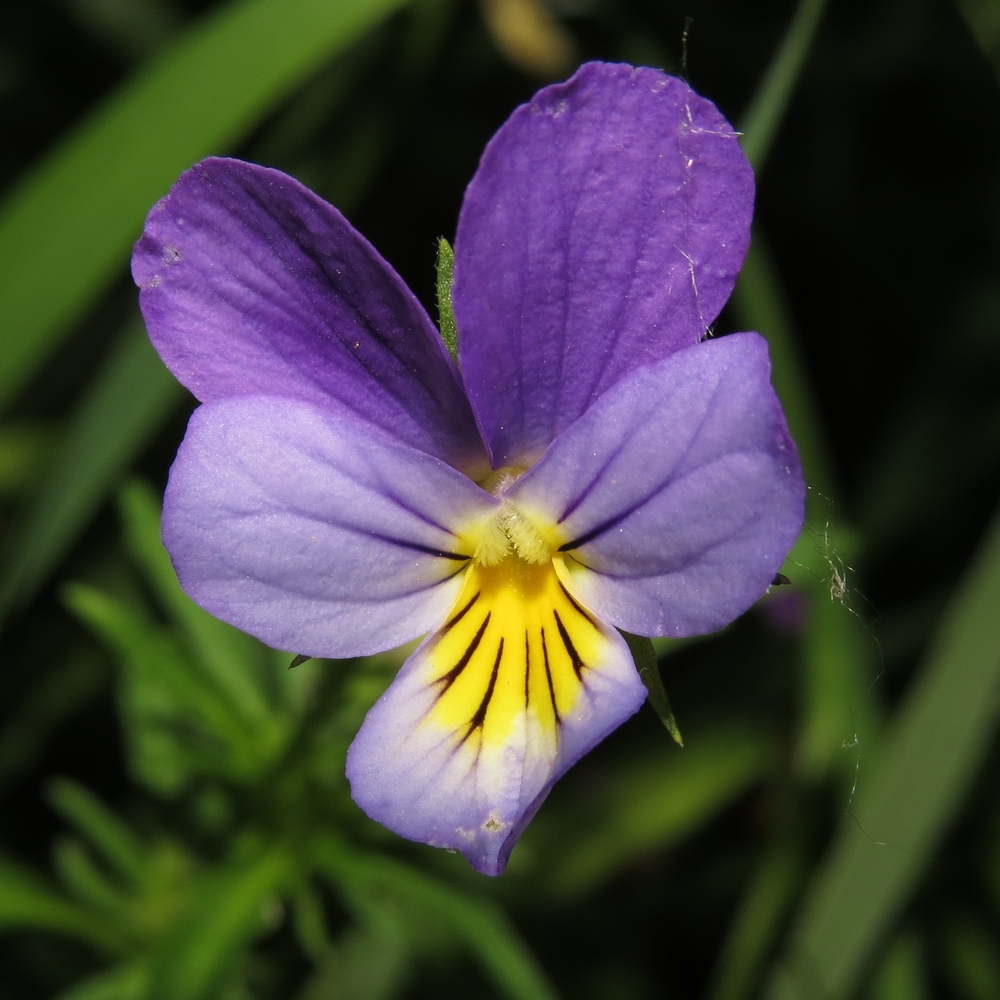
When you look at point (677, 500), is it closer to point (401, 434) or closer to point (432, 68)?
point (401, 434)

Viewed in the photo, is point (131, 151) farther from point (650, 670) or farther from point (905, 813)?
point (905, 813)

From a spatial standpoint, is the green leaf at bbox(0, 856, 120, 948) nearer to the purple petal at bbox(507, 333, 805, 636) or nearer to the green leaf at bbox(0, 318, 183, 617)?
the green leaf at bbox(0, 318, 183, 617)

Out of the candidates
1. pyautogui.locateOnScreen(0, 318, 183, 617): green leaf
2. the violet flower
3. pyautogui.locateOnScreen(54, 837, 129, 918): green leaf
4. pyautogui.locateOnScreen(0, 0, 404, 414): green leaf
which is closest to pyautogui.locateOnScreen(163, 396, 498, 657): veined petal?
the violet flower

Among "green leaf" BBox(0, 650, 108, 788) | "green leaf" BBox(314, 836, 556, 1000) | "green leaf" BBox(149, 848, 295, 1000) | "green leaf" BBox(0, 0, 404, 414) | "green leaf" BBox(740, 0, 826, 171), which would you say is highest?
"green leaf" BBox(0, 0, 404, 414)

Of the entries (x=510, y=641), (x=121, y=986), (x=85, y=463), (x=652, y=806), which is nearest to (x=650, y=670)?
(x=510, y=641)

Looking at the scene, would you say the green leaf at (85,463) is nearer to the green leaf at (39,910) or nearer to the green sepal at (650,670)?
the green leaf at (39,910)

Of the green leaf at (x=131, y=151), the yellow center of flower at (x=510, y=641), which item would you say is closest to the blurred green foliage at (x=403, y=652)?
the green leaf at (x=131, y=151)
